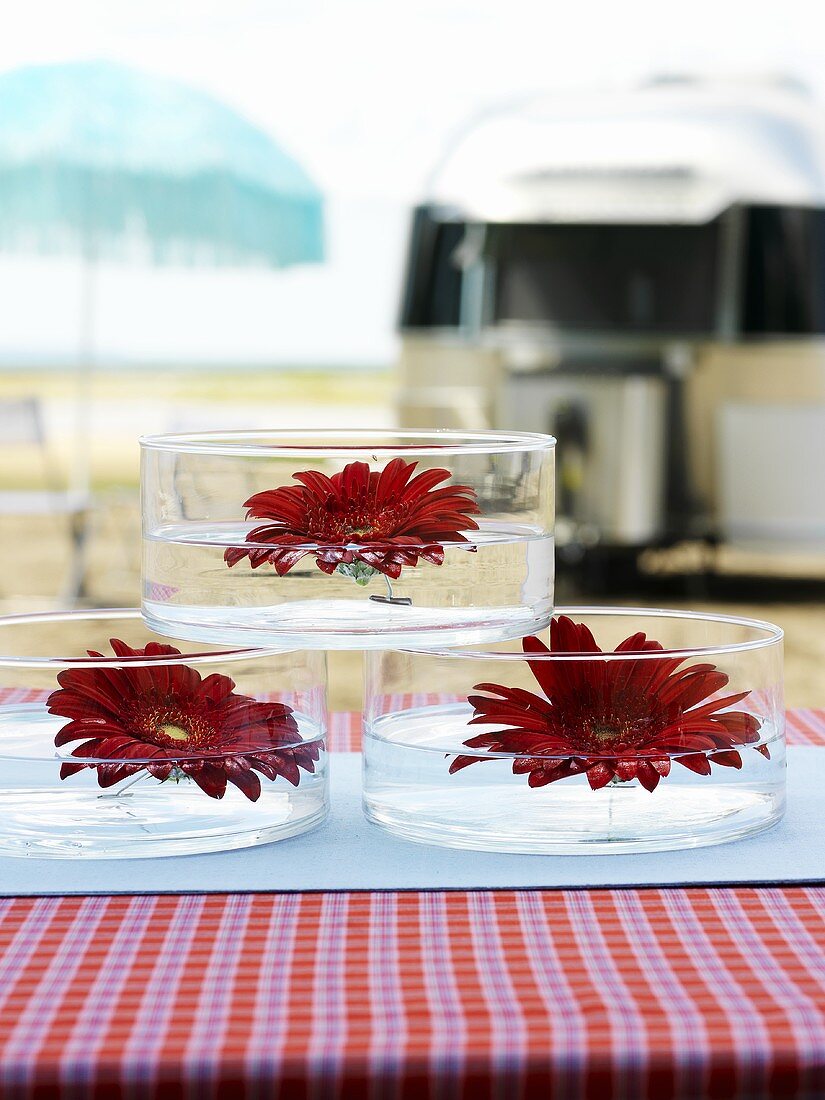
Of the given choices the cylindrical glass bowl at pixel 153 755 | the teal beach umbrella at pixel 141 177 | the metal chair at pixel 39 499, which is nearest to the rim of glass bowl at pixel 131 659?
the cylindrical glass bowl at pixel 153 755

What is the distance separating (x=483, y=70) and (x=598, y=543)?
1714cm

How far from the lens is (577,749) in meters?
0.86

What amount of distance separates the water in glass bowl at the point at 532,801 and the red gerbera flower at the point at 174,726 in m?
0.07

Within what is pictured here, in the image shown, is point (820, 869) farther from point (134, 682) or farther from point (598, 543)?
point (598, 543)

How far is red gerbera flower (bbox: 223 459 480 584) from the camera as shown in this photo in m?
0.86

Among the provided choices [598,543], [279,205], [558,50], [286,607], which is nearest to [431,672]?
[286,607]

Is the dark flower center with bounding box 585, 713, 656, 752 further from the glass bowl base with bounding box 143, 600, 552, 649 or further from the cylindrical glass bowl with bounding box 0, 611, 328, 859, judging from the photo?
the cylindrical glass bowl with bounding box 0, 611, 328, 859

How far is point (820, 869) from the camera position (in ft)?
2.77

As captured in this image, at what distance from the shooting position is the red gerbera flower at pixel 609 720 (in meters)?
0.86

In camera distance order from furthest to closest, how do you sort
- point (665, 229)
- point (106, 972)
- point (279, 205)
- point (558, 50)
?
1. point (558, 50)
2. point (279, 205)
3. point (665, 229)
4. point (106, 972)

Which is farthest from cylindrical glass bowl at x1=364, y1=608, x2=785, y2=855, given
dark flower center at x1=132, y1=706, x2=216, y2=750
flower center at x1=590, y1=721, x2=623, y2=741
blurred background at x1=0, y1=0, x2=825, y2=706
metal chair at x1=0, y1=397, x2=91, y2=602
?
metal chair at x1=0, y1=397, x2=91, y2=602

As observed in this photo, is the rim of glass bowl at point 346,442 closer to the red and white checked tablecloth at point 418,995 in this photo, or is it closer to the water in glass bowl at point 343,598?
the water in glass bowl at point 343,598

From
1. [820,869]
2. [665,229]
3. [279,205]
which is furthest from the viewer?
[279,205]

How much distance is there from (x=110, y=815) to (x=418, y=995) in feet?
0.91
